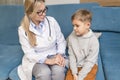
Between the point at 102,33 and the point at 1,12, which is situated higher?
the point at 1,12

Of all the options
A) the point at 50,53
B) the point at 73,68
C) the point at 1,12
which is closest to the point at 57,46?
the point at 50,53

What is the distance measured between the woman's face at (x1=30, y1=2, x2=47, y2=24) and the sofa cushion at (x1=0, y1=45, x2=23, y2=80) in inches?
19.5

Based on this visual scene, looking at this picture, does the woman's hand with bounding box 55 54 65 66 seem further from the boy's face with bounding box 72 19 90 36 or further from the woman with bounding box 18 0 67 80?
the boy's face with bounding box 72 19 90 36

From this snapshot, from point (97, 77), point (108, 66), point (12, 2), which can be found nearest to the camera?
point (97, 77)

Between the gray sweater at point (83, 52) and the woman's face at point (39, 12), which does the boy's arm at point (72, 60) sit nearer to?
the gray sweater at point (83, 52)

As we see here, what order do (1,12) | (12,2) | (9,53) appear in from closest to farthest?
(9,53) < (1,12) < (12,2)

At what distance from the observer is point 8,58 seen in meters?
2.48

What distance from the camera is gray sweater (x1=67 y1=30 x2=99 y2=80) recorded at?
2.09 metres

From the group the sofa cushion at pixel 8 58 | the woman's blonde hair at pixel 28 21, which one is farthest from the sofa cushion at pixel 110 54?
the sofa cushion at pixel 8 58

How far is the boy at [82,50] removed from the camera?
207 cm

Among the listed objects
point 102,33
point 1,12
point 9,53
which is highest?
point 1,12

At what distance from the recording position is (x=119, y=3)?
356 centimetres

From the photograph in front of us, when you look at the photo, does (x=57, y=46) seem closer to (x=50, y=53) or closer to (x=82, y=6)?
(x=50, y=53)

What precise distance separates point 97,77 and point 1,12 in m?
1.40
